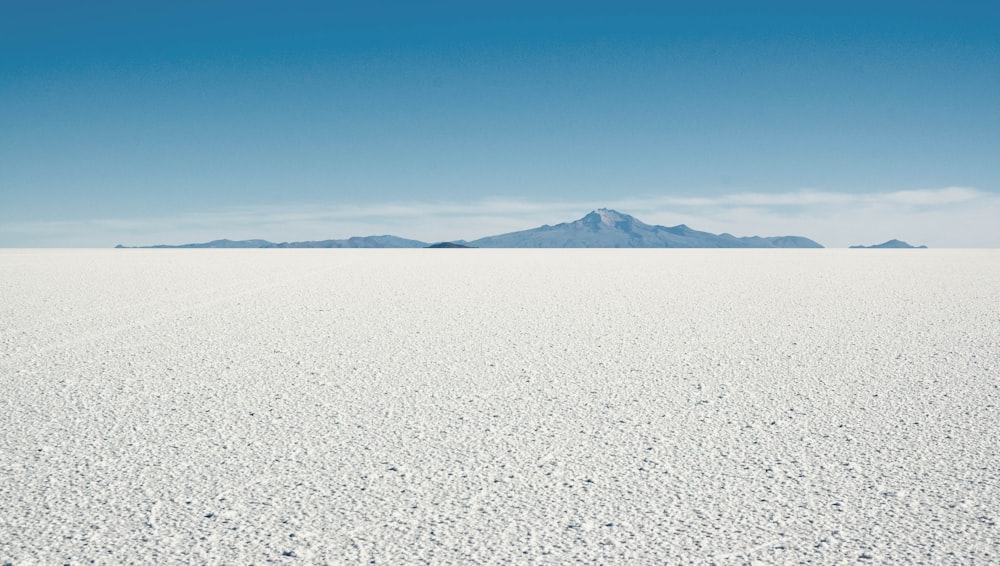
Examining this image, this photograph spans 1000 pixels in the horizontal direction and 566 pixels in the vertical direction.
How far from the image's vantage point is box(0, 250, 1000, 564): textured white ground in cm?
242

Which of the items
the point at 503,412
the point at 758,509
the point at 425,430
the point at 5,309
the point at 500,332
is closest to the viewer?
the point at 758,509

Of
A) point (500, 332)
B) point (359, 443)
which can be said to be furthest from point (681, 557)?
point (500, 332)

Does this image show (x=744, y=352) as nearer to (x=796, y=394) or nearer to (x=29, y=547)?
(x=796, y=394)

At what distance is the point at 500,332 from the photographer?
7438mm

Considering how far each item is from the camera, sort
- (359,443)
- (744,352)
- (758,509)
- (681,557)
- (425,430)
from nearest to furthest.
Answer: (681,557)
(758,509)
(359,443)
(425,430)
(744,352)

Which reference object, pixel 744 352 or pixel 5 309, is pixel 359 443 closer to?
pixel 744 352

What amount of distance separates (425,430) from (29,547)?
68.5 inches

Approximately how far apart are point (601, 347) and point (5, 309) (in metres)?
7.64

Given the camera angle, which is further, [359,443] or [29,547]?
[359,443]

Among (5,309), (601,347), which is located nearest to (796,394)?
(601,347)

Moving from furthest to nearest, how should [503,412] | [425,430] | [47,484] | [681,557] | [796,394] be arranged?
[796,394]
[503,412]
[425,430]
[47,484]
[681,557]

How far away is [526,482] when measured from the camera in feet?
9.64

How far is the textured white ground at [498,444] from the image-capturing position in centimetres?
242

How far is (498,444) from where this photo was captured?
137 inches
